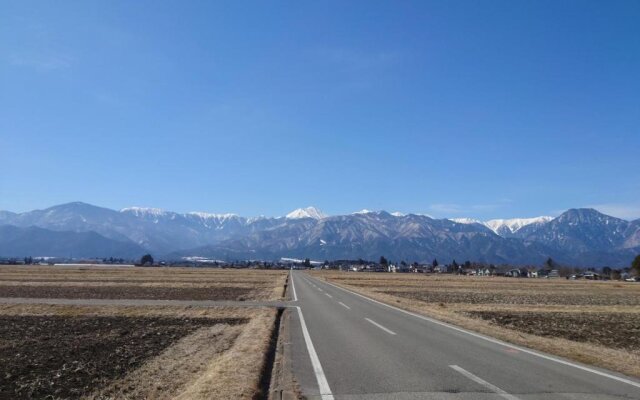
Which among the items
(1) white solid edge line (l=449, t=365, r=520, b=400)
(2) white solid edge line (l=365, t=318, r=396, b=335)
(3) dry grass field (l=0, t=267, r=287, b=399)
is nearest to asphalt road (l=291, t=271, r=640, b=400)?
(1) white solid edge line (l=449, t=365, r=520, b=400)

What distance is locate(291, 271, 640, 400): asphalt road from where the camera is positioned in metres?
8.13

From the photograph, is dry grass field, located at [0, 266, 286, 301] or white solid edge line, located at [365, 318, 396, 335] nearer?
white solid edge line, located at [365, 318, 396, 335]

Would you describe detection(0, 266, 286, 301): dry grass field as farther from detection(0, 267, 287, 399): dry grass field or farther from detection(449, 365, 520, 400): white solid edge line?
detection(449, 365, 520, 400): white solid edge line

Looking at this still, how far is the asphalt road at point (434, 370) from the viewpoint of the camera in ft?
26.7

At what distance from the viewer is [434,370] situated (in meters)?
9.91

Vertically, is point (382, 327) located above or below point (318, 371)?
below

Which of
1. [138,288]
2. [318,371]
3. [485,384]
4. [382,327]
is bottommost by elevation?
[138,288]

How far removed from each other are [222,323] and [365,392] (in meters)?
12.8

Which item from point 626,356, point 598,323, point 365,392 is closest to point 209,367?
point 365,392

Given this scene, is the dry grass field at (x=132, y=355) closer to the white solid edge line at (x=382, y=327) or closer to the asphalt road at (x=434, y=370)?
the asphalt road at (x=434, y=370)

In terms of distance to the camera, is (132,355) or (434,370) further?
(132,355)

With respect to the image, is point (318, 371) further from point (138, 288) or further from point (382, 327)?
point (138, 288)

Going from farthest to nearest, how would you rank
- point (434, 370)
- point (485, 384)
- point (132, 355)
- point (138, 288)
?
1. point (138, 288)
2. point (132, 355)
3. point (434, 370)
4. point (485, 384)

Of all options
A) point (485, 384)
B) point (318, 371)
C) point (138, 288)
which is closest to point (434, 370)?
point (485, 384)
